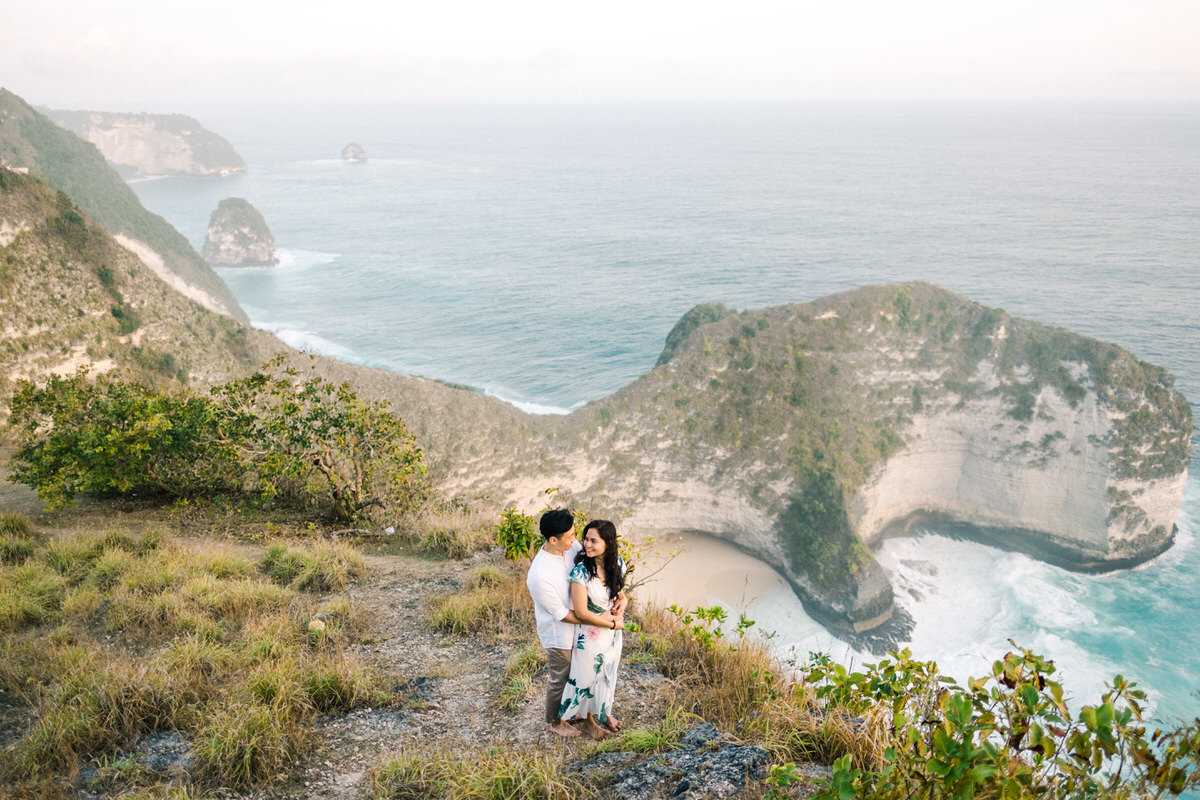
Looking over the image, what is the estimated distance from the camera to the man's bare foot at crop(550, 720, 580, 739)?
5.18 meters

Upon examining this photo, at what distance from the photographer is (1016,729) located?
3.00 metres

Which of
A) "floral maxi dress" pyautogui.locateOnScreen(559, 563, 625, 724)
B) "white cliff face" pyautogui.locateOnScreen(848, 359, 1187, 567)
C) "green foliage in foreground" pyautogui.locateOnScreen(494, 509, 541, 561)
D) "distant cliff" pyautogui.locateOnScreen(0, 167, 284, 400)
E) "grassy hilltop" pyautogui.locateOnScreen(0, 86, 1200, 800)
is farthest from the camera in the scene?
"white cliff face" pyautogui.locateOnScreen(848, 359, 1187, 567)

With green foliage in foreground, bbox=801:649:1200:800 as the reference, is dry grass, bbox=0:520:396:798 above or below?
below

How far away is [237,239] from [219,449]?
122m

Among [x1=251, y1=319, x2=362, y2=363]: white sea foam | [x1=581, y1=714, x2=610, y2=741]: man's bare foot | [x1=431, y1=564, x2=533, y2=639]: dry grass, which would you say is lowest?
[x1=251, y1=319, x2=362, y2=363]: white sea foam

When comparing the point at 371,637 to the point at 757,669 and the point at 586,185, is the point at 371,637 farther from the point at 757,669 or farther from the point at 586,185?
the point at 586,185

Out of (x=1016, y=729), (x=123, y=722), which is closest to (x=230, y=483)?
(x=123, y=722)

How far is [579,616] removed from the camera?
16.0 ft

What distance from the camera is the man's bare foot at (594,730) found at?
16.8 ft

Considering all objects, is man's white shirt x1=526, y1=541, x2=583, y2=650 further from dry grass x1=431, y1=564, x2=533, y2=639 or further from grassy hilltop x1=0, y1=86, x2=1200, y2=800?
dry grass x1=431, y1=564, x2=533, y2=639

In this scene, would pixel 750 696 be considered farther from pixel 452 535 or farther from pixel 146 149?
pixel 146 149

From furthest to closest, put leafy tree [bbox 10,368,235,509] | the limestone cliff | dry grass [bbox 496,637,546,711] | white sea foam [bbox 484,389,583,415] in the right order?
1. white sea foam [bbox 484,389,583,415]
2. the limestone cliff
3. leafy tree [bbox 10,368,235,509]
4. dry grass [bbox 496,637,546,711]

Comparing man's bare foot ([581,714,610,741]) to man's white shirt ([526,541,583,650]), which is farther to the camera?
man's bare foot ([581,714,610,741])

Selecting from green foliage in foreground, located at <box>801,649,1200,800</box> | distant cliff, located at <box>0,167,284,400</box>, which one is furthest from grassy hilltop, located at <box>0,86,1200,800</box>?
distant cliff, located at <box>0,167,284,400</box>
